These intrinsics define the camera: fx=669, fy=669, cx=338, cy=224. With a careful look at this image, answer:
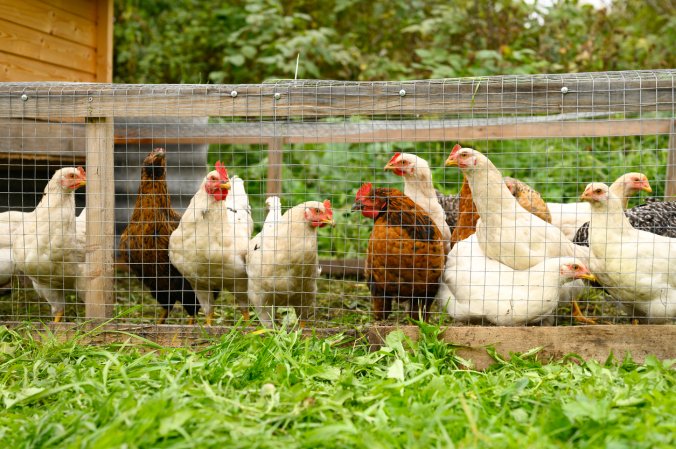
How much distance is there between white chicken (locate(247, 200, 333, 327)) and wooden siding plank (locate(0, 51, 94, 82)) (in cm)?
244

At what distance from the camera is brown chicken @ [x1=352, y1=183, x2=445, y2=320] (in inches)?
156

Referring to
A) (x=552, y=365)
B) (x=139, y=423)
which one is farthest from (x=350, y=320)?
(x=139, y=423)

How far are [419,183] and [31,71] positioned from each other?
121 inches

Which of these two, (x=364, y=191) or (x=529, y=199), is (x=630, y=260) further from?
(x=364, y=191)

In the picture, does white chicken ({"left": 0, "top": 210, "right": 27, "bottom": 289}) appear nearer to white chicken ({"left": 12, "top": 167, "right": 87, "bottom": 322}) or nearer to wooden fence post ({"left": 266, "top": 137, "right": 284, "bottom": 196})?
white chicken ({"left": 12, "top": 167, "right": 87, "bottom": 322})

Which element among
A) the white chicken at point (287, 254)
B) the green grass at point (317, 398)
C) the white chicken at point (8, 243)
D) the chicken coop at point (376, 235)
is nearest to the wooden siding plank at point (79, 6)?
the chicken coop at point (376, 235)

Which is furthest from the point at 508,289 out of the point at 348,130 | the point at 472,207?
the point at 348,130

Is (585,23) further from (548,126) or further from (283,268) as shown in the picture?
(283,268)

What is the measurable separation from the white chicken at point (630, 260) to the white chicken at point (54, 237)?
10.0 ft

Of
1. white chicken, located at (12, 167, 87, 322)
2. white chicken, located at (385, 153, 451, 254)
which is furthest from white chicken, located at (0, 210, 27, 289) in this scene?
white chicken, located at (385, 153, 451, 254)

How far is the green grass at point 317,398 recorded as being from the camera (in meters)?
2.19

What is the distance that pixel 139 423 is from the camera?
216 cm

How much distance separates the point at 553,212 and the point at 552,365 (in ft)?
7.19

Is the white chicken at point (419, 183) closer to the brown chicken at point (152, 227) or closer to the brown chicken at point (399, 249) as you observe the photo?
the brown chicken at point (399, 249)
